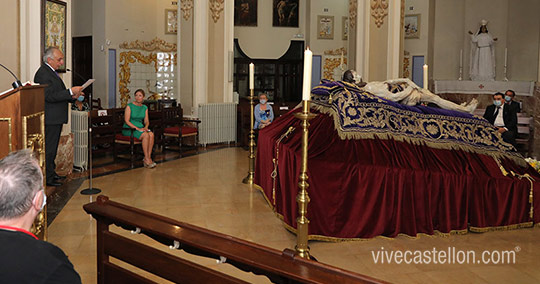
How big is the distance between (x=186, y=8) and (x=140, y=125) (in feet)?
11.4

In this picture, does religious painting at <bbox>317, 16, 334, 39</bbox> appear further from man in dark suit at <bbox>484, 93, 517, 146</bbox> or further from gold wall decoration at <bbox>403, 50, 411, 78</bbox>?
man in dark suit at <bbox>484, 93, 517, 146</bbox>

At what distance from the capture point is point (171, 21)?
1364 cm

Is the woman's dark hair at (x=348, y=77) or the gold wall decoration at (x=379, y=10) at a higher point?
the gold wall decoration at (x=379, y=10)

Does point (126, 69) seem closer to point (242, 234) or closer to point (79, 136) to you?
point (79, 136)

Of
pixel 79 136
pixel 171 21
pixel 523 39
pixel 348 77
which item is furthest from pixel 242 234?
pixel 523 39

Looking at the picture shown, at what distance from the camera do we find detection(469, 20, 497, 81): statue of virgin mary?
586 inches

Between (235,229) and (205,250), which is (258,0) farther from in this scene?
(205,250)

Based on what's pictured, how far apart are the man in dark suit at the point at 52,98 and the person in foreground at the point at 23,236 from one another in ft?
16.0

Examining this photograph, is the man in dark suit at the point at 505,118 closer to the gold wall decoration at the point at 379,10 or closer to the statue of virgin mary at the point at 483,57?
the gold wall decoration at the point at 379,10

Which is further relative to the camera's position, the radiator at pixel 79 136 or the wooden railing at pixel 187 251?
the radiator at pixel 79 136

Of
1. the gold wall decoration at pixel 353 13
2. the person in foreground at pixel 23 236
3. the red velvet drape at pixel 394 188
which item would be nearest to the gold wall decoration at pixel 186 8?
the gold wall decoration at pixel 353 13

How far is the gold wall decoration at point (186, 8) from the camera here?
11438 millimetres

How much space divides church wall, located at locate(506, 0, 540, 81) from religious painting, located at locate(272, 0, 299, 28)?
247 inches

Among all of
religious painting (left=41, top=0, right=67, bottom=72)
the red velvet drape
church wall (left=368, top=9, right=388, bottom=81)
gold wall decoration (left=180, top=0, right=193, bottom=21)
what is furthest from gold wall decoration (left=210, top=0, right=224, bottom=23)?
the red velvet drape
